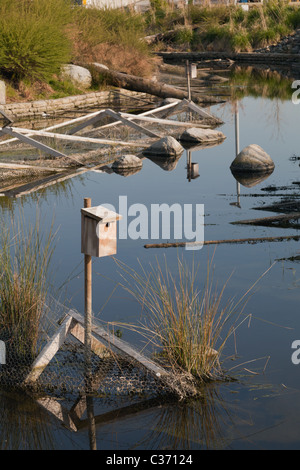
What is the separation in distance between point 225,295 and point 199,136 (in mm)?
9002

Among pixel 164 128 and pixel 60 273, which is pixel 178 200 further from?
pixel 164 128

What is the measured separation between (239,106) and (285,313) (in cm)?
1474

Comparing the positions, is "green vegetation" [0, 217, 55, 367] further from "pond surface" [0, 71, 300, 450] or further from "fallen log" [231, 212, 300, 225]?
"fallen log" [231, 212, 300, 225]

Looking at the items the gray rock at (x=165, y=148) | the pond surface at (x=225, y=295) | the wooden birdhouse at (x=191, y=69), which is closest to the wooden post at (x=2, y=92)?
the wooden birdhouse at (x=191, y=69)

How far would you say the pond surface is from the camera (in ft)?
15.3

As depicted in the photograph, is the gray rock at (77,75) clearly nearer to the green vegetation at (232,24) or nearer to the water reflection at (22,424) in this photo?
the green vegetation at (232,24)

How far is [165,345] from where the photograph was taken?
5105 millimetres

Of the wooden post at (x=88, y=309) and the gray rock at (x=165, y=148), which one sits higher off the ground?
the gray rock at (x=165, y=148)

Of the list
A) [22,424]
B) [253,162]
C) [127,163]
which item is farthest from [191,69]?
[22,424]

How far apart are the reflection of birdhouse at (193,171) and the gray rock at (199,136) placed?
7.35 feet

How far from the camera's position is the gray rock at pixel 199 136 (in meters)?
15.5

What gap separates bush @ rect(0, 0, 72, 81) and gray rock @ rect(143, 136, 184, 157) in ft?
22.8

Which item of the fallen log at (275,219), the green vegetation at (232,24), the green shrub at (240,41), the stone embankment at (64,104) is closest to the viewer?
the fallen log at (275,219)

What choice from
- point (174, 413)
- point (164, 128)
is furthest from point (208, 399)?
point (164, 128)
